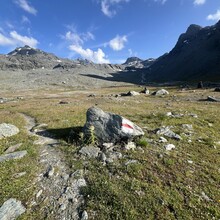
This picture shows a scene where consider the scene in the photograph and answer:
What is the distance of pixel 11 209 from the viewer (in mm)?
7875

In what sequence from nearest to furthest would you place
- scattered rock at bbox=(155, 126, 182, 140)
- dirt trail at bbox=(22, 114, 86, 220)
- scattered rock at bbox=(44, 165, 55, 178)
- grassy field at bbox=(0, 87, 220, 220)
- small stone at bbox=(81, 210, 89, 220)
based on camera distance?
small stone at bbox=(81, 210, 89, 220)
grassy field at bbox=(0, 87, 220, 220)
dirt trail at bbox=(22, 114, 86, 220)
scattered rock at bbox=(44, 165, 55, 178)
scattered rock at bbox=(155, 126, 182, 140)

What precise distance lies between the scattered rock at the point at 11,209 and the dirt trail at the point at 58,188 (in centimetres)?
55

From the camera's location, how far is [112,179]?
972 centimetres

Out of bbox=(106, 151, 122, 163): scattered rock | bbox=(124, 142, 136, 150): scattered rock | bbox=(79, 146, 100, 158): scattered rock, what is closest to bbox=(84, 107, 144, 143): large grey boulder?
bbox=(124, 142, 136, 150): scattered rock

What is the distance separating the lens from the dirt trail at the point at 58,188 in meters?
7.89

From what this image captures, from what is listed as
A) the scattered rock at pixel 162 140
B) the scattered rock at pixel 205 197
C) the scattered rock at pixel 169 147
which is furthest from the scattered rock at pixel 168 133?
the scattered rock at pixel 205 197

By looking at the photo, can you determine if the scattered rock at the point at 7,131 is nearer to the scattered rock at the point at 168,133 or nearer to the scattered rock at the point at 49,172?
the scattered rock at the point at 49,172

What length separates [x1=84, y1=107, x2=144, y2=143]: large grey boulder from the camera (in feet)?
44.0

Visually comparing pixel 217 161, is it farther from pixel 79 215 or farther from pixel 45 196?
pixel 45 196

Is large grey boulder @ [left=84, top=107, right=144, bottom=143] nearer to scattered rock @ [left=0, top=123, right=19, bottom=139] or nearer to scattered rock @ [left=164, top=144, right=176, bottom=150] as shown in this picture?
scattered rock @ [left=164, top=144, right=176, bottom=150]

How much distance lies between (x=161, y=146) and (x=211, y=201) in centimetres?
525

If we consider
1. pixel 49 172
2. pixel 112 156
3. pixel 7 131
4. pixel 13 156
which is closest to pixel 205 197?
pixel 112 156

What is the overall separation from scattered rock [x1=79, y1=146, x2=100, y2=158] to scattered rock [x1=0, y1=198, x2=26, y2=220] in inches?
192

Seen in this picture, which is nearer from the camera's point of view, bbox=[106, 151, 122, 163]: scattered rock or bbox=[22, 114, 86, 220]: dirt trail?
bbox=[22, 114, 86, 220]: dirt trail
